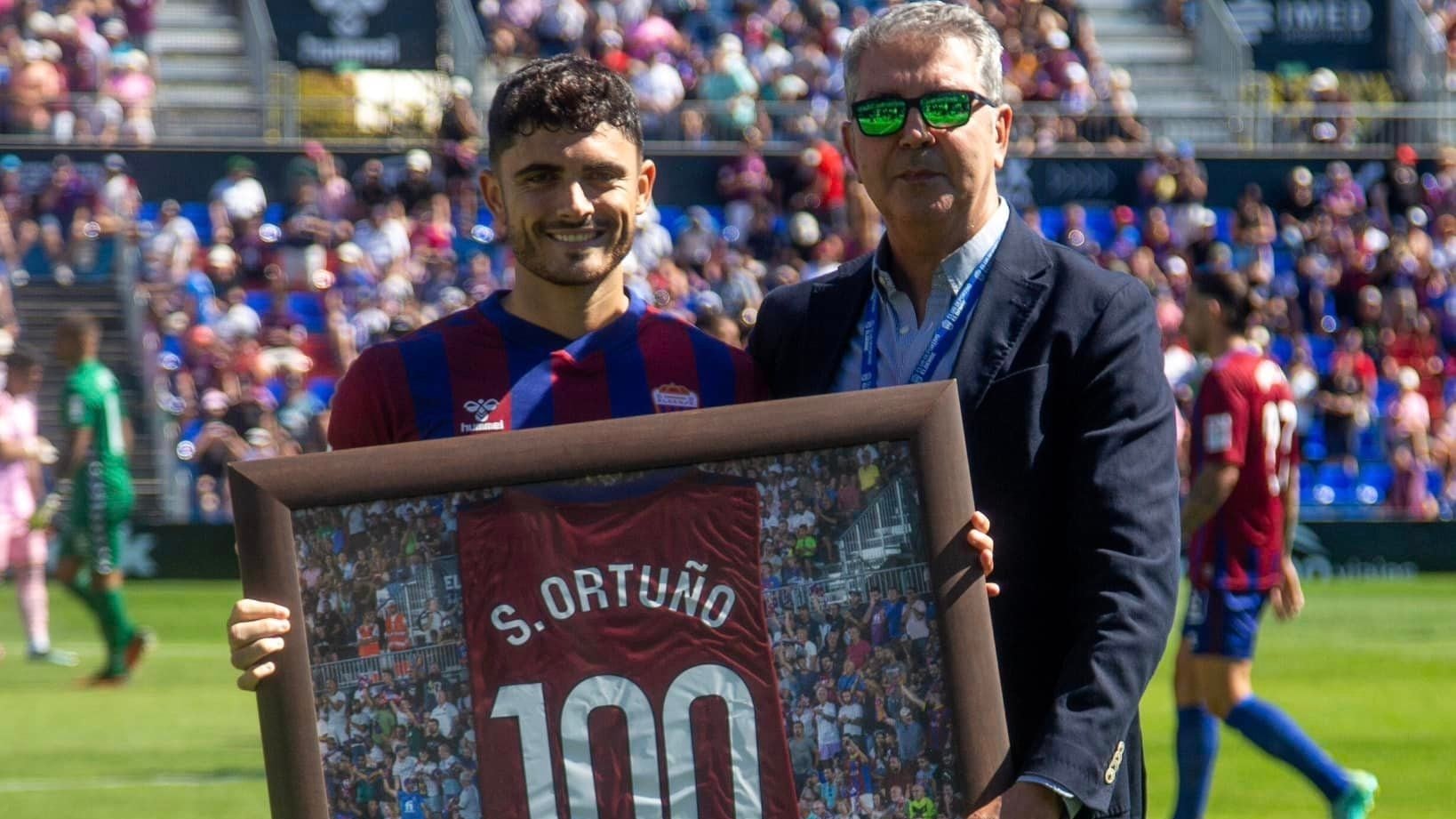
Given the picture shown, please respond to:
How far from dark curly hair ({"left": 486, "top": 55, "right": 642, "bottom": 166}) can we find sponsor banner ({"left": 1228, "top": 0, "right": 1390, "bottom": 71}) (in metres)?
24.9

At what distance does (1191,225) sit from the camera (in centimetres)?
2264

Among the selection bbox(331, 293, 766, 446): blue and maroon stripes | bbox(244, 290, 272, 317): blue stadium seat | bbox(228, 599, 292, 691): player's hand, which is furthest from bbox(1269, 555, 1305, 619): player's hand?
bbox(244, 290, 272, 317): blue stadium seat

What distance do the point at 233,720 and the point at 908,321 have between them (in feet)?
26.1

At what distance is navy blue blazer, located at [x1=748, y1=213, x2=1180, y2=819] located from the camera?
295cm

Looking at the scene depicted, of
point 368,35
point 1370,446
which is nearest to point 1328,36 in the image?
point 1370,446

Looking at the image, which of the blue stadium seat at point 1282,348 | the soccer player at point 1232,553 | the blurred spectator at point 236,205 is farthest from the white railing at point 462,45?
the soccer player at point 1232,553

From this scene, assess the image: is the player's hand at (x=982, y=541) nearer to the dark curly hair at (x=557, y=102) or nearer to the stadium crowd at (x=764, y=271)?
the dark curly hair at (x=557, y=102)

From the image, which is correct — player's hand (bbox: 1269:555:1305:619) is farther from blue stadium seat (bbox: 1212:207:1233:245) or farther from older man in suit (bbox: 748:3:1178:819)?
blue stadium seat (bbox: 1212:207:1233:245)

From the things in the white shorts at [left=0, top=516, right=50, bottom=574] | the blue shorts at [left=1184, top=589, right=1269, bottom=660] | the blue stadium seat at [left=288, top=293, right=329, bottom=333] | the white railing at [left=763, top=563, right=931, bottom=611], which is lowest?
the blue shorts at [left=1184, top=589, right=1269, bottom=660]

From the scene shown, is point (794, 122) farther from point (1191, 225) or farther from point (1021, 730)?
point (1021, 730)

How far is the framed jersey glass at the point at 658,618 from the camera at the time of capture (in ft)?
9.30

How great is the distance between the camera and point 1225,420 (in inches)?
290

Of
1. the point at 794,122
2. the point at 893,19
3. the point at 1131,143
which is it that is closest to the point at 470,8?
the point at 794,122

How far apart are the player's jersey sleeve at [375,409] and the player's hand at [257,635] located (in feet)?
1.42
